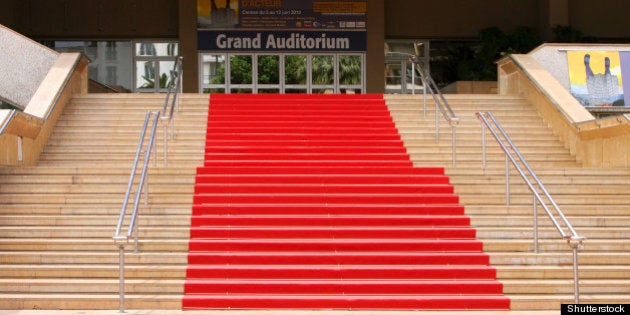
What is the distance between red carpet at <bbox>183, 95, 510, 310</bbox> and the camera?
10188 millimetres

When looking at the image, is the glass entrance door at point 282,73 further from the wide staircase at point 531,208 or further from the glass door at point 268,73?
the wide staircase at point 531,208

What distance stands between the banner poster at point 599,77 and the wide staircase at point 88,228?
812 cm

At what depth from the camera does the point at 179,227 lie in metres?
11.7

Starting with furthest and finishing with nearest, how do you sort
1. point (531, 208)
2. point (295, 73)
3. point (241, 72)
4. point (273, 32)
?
point (295, 73) < point (241, 72) < point (273, 32) < point (531, 208)

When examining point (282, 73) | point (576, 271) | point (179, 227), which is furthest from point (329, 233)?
point (282, 73)

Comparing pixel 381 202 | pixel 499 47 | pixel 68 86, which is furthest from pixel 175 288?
pixel 499 47

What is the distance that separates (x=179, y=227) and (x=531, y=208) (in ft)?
15.4

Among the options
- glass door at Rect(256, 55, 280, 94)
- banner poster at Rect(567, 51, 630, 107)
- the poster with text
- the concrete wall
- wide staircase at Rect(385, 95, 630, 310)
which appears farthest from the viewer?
glass door at Rect(256, 55, 280, 94)

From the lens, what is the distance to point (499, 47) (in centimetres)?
2836

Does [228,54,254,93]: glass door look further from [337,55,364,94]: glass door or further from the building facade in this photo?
[337,55,364,94]: glass door

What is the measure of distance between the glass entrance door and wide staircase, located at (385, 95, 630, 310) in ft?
40.5

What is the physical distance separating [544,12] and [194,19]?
11430 millimetres

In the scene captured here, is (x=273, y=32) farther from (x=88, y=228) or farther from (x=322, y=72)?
(x=88, y=228)

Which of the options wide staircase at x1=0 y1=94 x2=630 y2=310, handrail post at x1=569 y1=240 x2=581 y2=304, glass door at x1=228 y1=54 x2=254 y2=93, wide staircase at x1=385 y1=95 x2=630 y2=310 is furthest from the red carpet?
glass door at x1=228 y1=54 x2=254 y2=93
